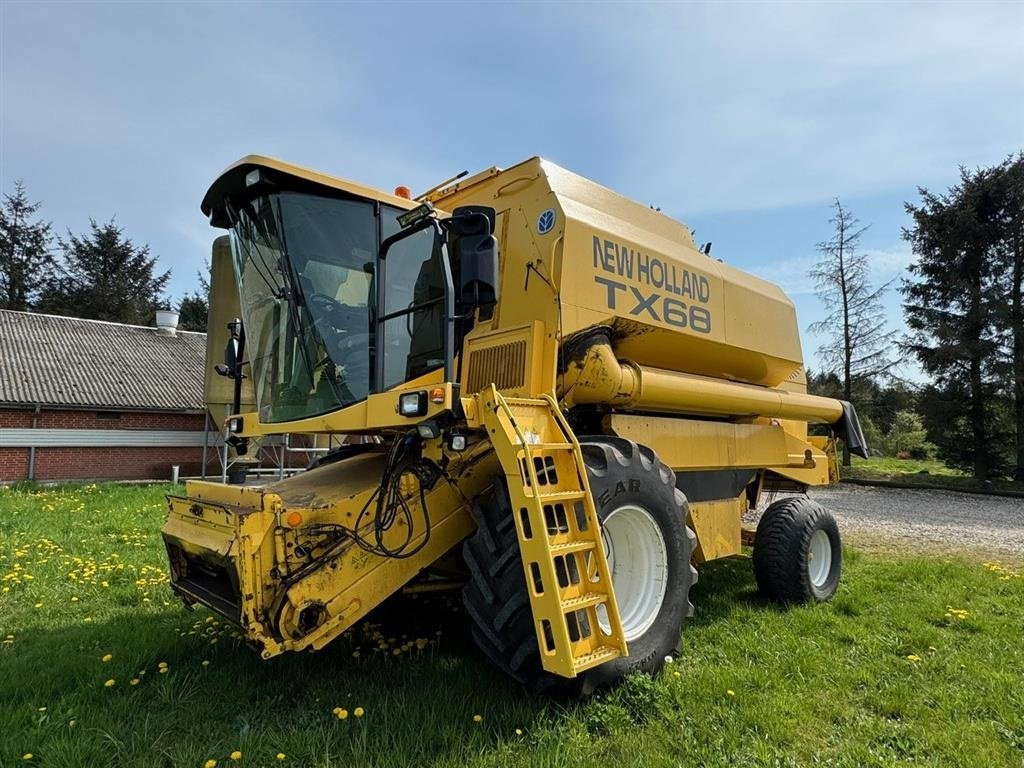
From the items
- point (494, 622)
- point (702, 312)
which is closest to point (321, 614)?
point (494, 622)

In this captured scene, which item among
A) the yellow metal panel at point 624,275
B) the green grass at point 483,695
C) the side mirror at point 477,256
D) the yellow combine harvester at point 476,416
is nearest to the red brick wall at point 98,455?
the green grass at point 483,695

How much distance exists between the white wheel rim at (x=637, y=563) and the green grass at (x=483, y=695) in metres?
0.41

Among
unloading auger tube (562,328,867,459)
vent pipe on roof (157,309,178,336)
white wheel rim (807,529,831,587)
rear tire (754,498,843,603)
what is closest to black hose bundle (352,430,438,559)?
unloading auger tube (562,328,867,459)

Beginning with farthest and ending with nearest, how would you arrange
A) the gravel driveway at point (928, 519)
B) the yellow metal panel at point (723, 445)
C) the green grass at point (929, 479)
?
the green grass at point (929, 479) < the gravel driveway at point (928, 519) < the yellow metal panel at point (723, 445)

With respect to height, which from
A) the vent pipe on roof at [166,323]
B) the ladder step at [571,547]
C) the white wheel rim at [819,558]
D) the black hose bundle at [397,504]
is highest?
the vent pipe on roof at [166,323]

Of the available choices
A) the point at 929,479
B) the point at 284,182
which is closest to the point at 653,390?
the point at 284,182

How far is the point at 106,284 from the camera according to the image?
37281 millimetres

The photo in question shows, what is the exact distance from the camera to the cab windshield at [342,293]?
12.8 ft

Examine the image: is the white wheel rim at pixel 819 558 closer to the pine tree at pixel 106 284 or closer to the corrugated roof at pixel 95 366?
the corrugated roof at pixel 95 366

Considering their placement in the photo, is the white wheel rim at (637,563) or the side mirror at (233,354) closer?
the white wheel rim at (637,563)

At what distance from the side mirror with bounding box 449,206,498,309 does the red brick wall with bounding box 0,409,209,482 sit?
62.0 feet

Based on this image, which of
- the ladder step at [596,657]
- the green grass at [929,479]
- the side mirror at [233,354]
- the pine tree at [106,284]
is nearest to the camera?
the ladder step at [596,657]

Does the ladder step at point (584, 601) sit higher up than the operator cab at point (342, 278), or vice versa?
the operator cab at point (342, 278)

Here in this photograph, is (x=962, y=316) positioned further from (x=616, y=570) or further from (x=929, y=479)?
(x=616, y=570)
